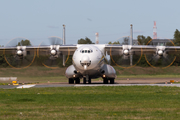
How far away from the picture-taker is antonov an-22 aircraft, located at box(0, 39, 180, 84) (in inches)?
1037

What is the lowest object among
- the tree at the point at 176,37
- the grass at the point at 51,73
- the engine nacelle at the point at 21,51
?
the grass at the point at 51,73

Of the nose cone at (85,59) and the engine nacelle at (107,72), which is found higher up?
the nose cone at (85,59)

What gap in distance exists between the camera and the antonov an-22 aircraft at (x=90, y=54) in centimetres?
2633

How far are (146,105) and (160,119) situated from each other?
10.2 ft

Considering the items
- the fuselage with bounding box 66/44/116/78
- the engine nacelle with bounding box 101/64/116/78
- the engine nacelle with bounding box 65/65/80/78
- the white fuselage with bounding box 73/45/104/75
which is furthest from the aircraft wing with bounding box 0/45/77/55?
the white fuselage with bounding box 73/45/104/75

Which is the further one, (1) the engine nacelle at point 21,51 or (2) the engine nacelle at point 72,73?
(1) the engine nacelle at point 21,51

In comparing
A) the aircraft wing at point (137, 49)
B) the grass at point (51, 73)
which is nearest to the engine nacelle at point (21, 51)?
the grass at point (51, 73)

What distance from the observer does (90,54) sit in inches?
1040

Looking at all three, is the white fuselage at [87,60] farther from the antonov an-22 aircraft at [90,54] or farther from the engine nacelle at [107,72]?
the engine nacelle at [107,72]

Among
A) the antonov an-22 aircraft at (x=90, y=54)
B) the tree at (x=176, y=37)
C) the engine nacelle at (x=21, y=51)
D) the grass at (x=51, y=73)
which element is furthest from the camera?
the tree at (x=176, y=37)

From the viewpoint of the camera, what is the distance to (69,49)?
32.4 metres

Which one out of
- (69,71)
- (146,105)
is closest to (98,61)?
(69,71)

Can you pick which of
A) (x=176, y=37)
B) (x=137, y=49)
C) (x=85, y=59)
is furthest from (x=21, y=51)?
(x=176, y=37)

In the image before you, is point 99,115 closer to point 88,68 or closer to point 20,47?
point 88,68
